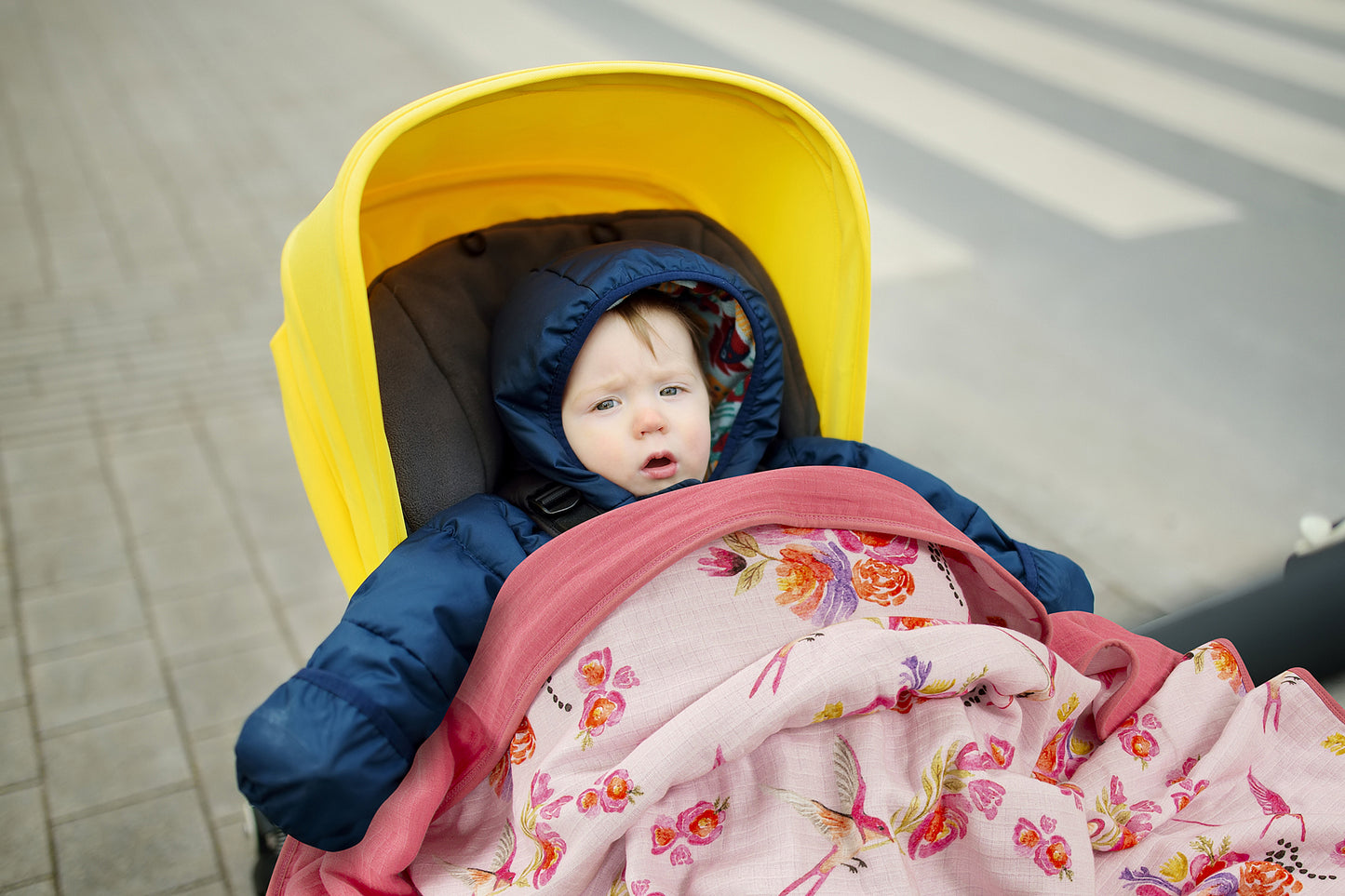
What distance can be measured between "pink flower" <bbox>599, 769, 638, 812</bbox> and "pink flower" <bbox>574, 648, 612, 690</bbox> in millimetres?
99

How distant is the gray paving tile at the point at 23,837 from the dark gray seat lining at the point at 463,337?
80 centimetres

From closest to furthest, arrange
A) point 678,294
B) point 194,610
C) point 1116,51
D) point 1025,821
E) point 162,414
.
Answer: point 1025,821
point 678,294
point 194,610
point 162,414
point 1116,51

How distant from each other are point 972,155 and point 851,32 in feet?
3.93

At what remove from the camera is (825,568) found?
916 mm

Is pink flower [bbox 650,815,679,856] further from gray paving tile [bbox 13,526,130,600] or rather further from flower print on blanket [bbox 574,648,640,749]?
gray paving tile [bbox 13,526,130,600]

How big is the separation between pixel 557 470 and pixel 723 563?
0.77 ft

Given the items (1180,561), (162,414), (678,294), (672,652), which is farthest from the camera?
(162,414)

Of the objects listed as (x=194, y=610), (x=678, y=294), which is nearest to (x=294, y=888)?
(x=678, y=294)

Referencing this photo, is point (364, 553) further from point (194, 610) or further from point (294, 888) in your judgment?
point (194, 610)

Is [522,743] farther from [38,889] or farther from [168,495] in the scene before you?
[168,495]

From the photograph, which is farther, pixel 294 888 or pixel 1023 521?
pixel 1023 521

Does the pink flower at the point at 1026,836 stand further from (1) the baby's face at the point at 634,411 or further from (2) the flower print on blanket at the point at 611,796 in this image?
(1) the baby's face at the point at 634,411

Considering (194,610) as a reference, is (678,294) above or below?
above

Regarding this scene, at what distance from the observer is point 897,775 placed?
0.80 m
